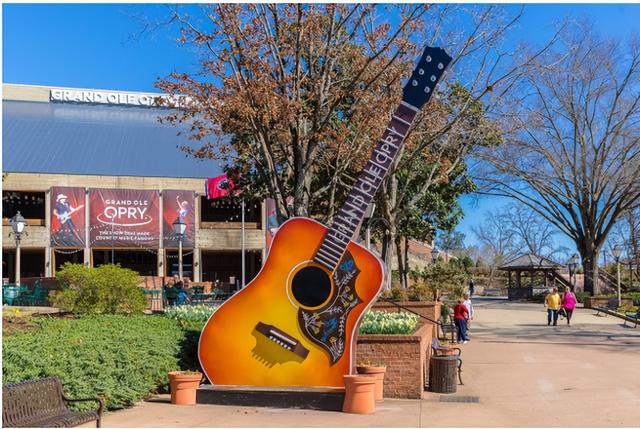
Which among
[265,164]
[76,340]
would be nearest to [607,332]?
[265,164]

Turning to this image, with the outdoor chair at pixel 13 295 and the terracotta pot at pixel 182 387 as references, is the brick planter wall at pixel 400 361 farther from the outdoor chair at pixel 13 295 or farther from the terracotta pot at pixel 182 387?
the outdoor chair at pixel 13 295

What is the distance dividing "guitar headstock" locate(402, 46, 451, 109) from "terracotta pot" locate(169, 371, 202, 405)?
5.41 metres

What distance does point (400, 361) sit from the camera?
1145cm

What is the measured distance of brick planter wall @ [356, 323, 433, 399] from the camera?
11.3m

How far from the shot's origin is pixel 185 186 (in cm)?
4819

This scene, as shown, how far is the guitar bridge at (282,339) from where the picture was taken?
10898 mm

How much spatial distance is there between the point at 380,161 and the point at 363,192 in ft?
1.82

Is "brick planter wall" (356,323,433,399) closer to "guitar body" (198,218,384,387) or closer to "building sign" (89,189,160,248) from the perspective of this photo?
"guitar body" (198,218,384,387)

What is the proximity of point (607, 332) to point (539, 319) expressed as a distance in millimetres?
6700

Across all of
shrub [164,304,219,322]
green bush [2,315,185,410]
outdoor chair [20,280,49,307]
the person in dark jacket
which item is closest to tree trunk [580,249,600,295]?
the person in dark jacket

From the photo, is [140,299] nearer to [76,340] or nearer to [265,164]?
[265,164]

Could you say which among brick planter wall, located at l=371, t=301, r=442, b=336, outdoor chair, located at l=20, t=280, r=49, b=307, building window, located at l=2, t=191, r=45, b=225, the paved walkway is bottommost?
the paved walkway

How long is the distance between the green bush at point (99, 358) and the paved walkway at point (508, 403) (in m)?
0.39

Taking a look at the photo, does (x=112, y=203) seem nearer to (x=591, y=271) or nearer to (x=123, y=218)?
(x=123, y=218)
